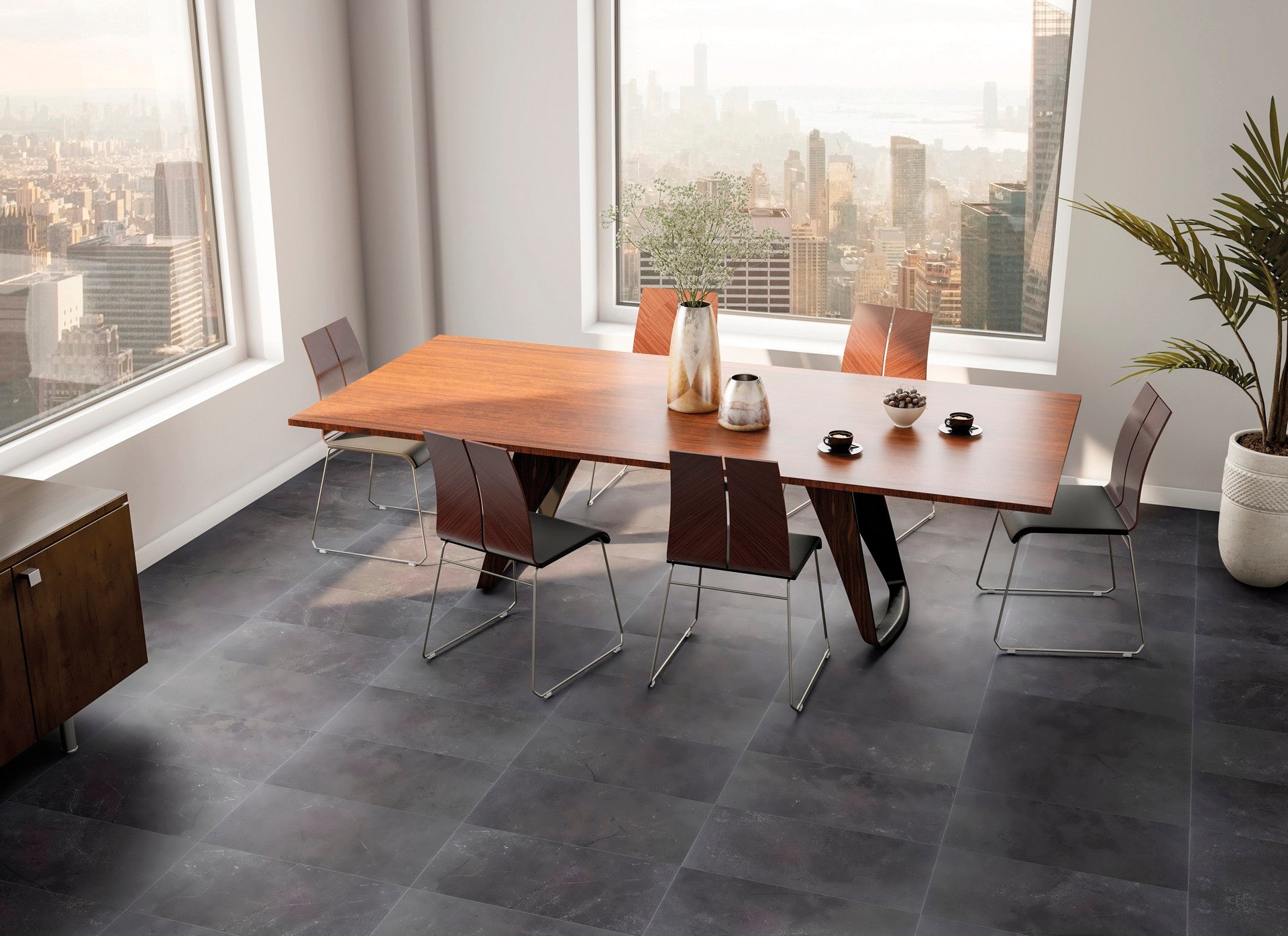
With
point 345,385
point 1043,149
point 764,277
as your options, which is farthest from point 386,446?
point 1043,149

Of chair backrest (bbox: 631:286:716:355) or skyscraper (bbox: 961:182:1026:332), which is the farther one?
skyscraper (bbox: 961:182:1026:332)

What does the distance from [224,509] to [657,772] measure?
2.90 meters

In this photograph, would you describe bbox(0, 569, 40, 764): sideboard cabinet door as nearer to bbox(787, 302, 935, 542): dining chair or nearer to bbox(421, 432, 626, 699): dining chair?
bbox(421, 432, 626, 699): dining chair

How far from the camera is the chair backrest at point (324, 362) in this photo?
5.39 metres

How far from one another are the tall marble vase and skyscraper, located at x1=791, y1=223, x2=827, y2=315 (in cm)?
206

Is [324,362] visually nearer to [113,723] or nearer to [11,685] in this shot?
[113,723]

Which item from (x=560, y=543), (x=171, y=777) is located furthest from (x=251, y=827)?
(x=560, y=543)

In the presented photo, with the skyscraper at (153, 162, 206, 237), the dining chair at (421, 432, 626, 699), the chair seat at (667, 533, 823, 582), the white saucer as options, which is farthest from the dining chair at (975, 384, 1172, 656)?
the skyscraper at (153, 162, 206, 237)

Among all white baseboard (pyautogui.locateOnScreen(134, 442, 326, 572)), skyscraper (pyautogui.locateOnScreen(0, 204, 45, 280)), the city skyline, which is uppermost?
the city skyline

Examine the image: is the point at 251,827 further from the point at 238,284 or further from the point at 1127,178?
the point at 1127,178

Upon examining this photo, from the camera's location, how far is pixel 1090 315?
19.3 ft

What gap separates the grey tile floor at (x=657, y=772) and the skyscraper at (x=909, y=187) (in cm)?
198

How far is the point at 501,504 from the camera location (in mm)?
4184

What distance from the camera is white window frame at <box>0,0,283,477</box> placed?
5555 mm
